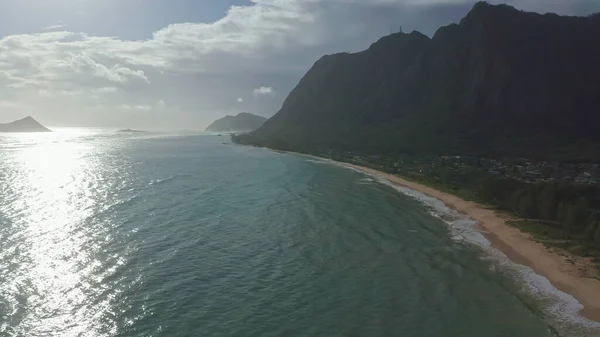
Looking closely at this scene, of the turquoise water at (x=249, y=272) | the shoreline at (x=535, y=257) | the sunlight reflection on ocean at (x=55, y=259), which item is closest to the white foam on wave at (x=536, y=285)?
the turquoise water at (x=249, y=272)

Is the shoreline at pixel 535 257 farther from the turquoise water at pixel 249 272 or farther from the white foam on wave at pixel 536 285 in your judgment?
the turquoise water at pixel 249 272

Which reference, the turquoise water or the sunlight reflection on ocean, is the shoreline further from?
the sunlight reflection on ocean

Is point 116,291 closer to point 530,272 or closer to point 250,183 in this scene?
point 530,272

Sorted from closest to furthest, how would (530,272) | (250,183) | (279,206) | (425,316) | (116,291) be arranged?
(425,316)
(116,291)
(530,272)
(279,206)
(250,183)

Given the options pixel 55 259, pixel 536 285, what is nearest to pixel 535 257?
pixel 536 285

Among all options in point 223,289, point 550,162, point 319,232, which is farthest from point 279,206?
point 550,162

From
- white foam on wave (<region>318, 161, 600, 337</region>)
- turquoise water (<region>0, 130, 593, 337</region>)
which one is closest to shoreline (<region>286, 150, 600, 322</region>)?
white foam on wave (<region>318, 161, 600, 337</region>)
